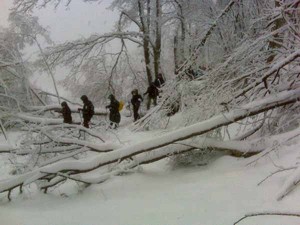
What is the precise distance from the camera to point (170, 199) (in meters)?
6.71

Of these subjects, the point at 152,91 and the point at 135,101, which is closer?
the point at 135,101

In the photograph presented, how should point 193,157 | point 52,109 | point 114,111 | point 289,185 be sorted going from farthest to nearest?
point 52,109, point 114,111, point 193,157, point 289,185

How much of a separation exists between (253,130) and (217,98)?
0.90 metres

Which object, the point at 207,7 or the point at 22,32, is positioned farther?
the point at 22,32

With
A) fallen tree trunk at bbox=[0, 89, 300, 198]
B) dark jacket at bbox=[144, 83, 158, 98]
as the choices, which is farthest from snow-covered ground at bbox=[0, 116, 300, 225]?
dark jacket at bbox=[144, 83, 158, 98]

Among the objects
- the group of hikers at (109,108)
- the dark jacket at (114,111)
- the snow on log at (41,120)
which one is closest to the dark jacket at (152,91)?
the group of hikers at (109,108)

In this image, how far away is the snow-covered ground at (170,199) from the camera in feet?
19.2

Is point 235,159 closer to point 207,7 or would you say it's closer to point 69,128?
point 69,128

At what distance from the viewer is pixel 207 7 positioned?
54.3 feet

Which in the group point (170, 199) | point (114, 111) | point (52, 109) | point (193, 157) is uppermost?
point (52, 109)

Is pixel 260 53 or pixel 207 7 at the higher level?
pixel 207 7

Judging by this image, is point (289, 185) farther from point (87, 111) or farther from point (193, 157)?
point (87, 111)

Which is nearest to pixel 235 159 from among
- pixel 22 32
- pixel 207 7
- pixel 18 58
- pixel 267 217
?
pixel 267 217

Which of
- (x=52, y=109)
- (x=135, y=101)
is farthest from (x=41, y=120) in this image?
(x=52, y=109)
